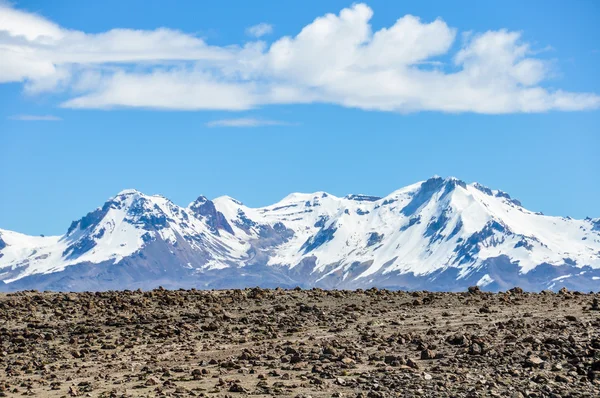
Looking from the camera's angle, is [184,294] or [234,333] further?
[184,294]

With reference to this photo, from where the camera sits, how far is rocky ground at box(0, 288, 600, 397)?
31359mm

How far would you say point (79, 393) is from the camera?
31.6m

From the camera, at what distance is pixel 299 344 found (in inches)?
1490

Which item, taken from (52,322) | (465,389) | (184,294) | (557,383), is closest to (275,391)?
(465,389)

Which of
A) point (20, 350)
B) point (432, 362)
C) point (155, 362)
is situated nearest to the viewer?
point (432, 362)

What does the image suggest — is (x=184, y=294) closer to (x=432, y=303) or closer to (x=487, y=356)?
(x=432, y=303)

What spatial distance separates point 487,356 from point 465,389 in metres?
3.82

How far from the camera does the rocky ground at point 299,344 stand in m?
31.4

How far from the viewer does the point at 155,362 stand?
36.3m

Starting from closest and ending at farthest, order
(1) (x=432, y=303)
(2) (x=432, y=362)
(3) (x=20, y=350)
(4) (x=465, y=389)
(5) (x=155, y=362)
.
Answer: (4) (x=465, y=389) → (2) (x=432, y=362) → (5) (x=155, y=362) → (3) (x=20, y=350) → (1) (x=432, y=303)

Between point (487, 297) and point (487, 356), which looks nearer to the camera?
point (487, 356)

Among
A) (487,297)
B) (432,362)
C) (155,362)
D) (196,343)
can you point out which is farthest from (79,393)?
(487,297)

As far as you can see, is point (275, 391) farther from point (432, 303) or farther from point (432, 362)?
point (432, 303)

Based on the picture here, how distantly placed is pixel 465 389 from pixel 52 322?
68.3 ft
